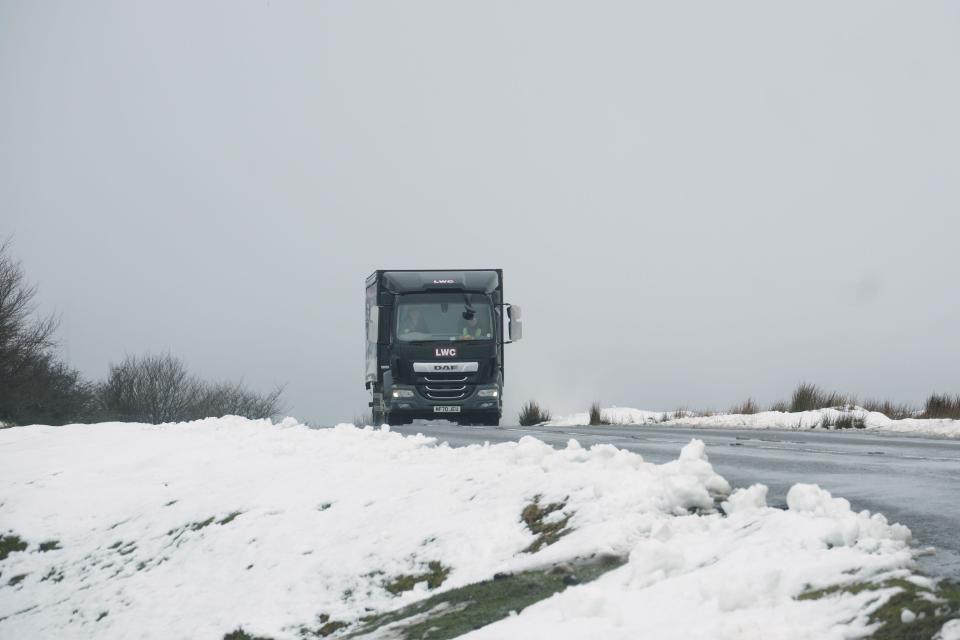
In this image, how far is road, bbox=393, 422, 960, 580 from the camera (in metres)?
6.77

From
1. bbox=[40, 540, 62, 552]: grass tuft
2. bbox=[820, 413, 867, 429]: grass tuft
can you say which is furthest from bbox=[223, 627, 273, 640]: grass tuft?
bbox=[820, 413, 867, 429]: grass tuft

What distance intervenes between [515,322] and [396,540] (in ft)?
51.7

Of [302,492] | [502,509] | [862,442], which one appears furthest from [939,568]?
[862,442]

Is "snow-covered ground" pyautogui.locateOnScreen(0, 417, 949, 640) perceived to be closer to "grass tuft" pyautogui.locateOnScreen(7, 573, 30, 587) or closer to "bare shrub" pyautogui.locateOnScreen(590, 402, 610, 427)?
"grass tuft" pyautogui.locateOnScreen(7, 573, 30, 587)

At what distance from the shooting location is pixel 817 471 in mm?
10344

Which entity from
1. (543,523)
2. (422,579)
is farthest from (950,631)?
(422,579)

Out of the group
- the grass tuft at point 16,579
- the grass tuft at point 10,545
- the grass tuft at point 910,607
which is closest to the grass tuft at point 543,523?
the grass tuft at point 910,607

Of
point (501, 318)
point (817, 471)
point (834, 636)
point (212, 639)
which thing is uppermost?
point (501, 318)

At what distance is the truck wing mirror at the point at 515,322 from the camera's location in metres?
23.9

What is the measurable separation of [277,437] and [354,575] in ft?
27.8

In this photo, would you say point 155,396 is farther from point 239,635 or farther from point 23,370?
point 239,635

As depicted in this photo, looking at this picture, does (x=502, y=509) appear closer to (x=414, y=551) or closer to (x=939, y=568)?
(x=414, y=551)

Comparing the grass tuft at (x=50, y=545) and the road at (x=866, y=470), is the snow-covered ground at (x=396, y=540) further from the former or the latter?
the road at (x=866, y=470)

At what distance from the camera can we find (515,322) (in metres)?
24.0
